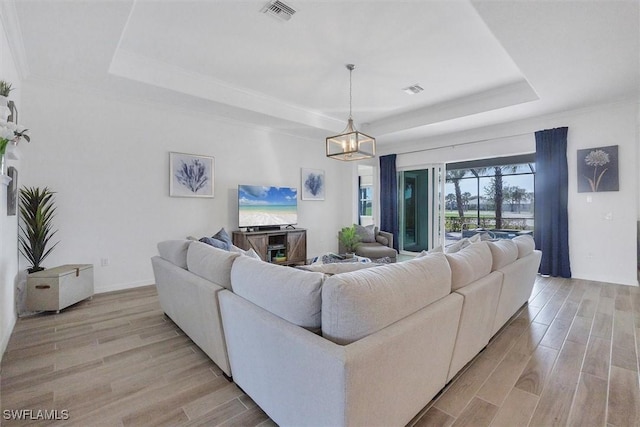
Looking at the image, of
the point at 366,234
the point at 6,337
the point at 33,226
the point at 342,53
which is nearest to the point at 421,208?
the point at 366,234

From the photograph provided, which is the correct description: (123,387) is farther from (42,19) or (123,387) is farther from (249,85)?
(249,85)

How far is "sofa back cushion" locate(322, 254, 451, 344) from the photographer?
120 cm

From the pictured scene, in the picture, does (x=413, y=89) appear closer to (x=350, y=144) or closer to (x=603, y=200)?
(x=350, y=144)

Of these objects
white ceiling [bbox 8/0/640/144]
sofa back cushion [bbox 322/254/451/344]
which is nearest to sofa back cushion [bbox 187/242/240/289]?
sofa back cushion [bbox 322/254/451/344]

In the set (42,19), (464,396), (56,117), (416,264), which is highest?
(42,19)

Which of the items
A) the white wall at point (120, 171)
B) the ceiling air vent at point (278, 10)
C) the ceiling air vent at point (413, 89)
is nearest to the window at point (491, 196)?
the ceiling air vent at point (413, 89)

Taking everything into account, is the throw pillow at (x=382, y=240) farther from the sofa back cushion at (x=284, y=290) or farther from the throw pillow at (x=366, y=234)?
the sofa back cushion at (x=284, y=290)

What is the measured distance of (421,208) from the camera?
23.5 feet

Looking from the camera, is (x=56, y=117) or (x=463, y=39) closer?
(x=463, y=39)

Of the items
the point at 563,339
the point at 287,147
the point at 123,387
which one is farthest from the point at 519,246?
the point at 287,147

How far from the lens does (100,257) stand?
3.79 m

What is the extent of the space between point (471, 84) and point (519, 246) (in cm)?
247

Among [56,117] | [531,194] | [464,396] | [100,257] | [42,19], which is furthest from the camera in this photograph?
[531,194]

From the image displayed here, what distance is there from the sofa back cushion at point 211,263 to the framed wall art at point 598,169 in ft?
17.3
